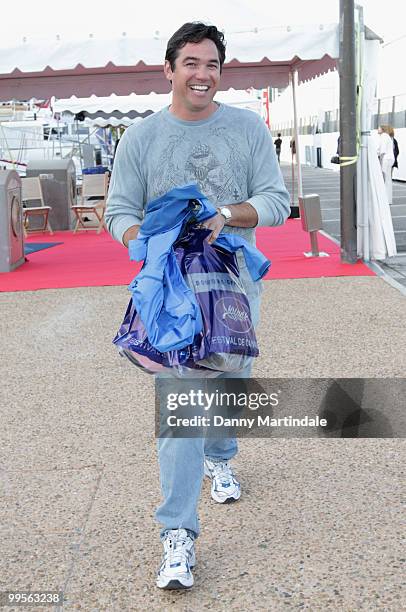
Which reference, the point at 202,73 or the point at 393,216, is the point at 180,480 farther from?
the point at 393,216

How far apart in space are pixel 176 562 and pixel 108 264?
8.99 metres

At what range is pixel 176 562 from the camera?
9.65ft

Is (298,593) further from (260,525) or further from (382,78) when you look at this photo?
(382,78)

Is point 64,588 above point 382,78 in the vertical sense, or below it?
below

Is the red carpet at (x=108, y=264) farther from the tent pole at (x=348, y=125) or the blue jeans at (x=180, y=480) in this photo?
the blue jeans at (x=180, y=480)

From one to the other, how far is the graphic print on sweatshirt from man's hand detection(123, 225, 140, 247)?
0.58 feet

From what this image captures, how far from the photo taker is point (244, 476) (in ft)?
13.1

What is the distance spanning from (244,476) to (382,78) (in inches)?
1199

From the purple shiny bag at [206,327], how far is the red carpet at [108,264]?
6.99 m

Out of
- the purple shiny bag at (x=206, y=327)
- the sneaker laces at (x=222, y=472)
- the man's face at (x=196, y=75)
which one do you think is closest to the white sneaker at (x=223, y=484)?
the sneaker laces at (x=222, y=472)

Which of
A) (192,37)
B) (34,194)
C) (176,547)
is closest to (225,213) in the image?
(192,37)

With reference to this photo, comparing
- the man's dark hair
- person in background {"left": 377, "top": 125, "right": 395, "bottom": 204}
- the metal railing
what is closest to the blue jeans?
the man's dark hair

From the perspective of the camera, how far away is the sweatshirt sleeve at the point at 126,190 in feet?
10.4

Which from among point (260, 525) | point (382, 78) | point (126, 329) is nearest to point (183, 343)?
point (126, 329)
